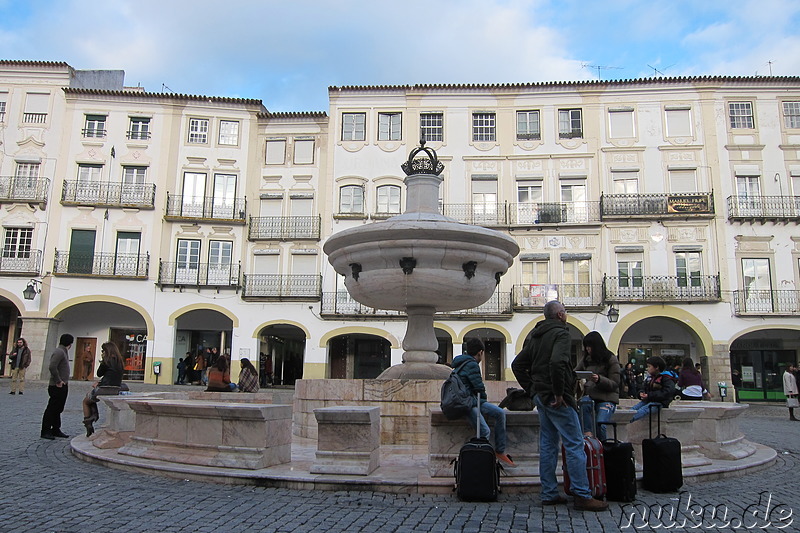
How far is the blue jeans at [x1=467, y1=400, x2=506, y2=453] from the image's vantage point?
5539 millimetres

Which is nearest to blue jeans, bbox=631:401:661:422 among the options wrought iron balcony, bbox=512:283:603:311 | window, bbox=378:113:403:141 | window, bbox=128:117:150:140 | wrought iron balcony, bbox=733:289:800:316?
wrought iron balcony, bbox=512:283:603:311

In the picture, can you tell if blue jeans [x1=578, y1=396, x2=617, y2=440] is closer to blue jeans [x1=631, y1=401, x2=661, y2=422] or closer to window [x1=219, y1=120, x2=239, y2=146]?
blue jeans [x1=631, y1=401, x2=661, y2=422]

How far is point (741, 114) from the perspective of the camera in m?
29.3

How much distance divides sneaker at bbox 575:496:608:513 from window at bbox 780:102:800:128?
2957 cm

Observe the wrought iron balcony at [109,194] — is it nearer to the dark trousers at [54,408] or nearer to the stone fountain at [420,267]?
the dark trousers at [54,408]

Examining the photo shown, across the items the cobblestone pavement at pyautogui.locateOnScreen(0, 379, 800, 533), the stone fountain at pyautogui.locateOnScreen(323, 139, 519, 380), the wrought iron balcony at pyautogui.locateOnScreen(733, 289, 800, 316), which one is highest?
the wrought iron balcony at pyautogui.locateOnScreen(733, 289, 800, 316)

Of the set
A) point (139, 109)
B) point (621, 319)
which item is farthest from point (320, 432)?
point (139, 109)

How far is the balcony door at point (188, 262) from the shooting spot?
97.2ft

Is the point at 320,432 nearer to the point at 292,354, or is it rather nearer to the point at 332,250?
the point at 332,250

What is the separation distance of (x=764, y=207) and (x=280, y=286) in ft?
69.8

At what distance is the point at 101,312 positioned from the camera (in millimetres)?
30750

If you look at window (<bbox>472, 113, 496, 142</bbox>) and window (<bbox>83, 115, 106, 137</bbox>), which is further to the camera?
window (<bbox>472, 113, 496, 142</bbox>)

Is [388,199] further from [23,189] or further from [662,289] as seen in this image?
[23,189]

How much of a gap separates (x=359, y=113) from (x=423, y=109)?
3.01 metres
